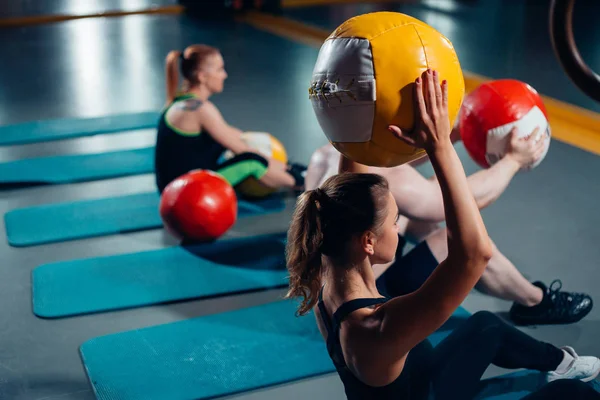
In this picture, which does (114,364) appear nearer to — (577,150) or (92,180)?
(92,180)

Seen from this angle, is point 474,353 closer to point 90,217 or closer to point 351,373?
point 351,373

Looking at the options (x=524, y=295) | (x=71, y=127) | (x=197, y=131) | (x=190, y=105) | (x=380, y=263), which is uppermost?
(x=380, y=263)

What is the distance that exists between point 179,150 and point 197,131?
0.49 ft

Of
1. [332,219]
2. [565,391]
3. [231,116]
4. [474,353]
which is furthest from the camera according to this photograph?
[231,116]

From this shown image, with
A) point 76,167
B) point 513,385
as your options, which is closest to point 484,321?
point 513,385

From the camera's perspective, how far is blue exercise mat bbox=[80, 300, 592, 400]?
2.93m

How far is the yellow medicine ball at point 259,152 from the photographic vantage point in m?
4.81

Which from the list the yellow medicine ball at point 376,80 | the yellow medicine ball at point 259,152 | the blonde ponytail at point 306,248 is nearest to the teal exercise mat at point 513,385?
the blonde ponytail at point 306,248

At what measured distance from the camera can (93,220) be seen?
4582mm

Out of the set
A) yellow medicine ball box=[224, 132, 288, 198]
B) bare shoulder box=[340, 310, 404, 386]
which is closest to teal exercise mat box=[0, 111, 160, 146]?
yellow medicine ball box=[224, 132, 288, 198]

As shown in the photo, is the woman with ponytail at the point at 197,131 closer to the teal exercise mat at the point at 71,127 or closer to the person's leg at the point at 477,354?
the teal exercise mat at the point at 71,127

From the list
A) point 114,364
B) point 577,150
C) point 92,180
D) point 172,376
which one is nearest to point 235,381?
point 172,376

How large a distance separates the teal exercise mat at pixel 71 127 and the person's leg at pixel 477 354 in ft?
14.5

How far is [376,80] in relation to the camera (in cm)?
177
